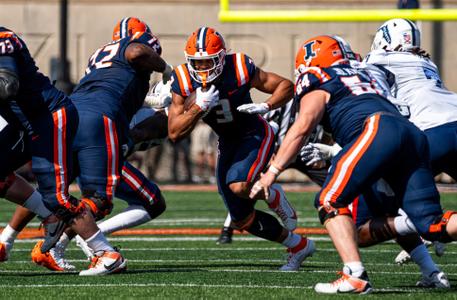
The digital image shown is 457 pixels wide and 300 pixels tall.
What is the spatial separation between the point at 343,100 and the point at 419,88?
4.68ft

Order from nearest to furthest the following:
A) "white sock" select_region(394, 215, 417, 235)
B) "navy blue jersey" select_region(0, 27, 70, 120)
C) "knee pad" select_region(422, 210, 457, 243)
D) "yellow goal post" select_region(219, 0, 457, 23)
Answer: "knee pad" select_region(422, 210, 457, 243), "white sock" select_region(394, 215, 417, 235), "navy blue jersey" select_region(0, 27, 70, 120), "yellow goal post" select_region(219, 0, 457, 23)

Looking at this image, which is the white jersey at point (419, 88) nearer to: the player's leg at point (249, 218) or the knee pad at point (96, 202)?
the player's leg at point (249, 218)

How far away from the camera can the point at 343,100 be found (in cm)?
594

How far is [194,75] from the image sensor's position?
7.36m

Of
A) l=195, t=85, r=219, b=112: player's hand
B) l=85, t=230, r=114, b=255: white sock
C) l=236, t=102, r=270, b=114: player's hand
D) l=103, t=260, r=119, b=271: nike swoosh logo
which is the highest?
l=195, t=85, r=219, b=112: player's hand

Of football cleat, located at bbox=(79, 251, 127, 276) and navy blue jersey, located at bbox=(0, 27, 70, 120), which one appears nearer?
navy blue jersey, located at bbox=(0, 27, 70, 120)

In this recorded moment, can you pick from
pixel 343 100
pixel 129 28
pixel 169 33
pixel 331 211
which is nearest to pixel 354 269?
pixel 331 211

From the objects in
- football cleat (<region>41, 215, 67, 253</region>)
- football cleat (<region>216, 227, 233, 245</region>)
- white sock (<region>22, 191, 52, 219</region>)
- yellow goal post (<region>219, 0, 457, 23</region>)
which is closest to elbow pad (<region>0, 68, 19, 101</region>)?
football cleat (<region>41, 215, 67, 253</region>)

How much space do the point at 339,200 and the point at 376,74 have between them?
1.21 metres

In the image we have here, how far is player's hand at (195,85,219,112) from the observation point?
23.1 feet

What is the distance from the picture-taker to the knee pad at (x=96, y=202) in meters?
6.88

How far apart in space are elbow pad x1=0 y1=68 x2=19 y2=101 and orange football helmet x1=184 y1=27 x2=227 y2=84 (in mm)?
1366

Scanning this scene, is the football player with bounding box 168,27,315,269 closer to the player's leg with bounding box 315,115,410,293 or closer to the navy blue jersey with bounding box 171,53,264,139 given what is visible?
the navy blue jersey with bounding box 171,53,264,139

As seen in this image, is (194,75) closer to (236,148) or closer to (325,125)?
(236,148)
